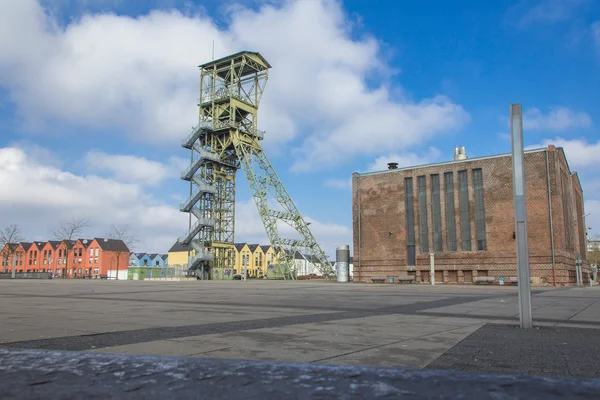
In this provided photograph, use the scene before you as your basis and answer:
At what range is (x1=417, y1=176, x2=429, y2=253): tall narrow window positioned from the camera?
4331 cm

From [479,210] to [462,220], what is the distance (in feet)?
5.65

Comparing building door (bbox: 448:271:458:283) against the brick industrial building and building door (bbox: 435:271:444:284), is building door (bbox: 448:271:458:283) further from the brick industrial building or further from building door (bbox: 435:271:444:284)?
building door (bbox: 435:271:444:284)

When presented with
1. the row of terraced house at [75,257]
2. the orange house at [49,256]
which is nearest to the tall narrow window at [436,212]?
the row of terraced house at [75,257]

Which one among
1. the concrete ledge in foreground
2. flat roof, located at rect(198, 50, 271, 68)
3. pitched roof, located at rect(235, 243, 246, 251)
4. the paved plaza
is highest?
flat roof, located at rect(198, 50, 271, 68)

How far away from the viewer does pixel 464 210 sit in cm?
Result: 4188

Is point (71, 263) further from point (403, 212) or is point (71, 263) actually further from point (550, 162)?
point (550, 162)

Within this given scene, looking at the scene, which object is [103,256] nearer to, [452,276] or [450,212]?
[450,212]

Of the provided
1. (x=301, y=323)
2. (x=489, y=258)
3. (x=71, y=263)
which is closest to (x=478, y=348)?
→ (x=301, y=323)

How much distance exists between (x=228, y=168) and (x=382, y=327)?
1998 inches

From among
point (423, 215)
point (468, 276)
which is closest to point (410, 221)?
point (423, 215)

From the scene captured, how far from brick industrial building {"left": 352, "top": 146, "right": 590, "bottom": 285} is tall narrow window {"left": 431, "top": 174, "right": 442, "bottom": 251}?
9cm

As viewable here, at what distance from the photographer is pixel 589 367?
4273 millimetres

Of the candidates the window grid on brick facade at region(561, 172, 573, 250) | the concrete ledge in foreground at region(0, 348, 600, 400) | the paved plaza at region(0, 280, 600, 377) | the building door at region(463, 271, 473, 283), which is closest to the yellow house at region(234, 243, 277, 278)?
the building door at region(463, 271, 473, 283)

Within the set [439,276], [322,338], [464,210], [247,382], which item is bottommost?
[439,276]
